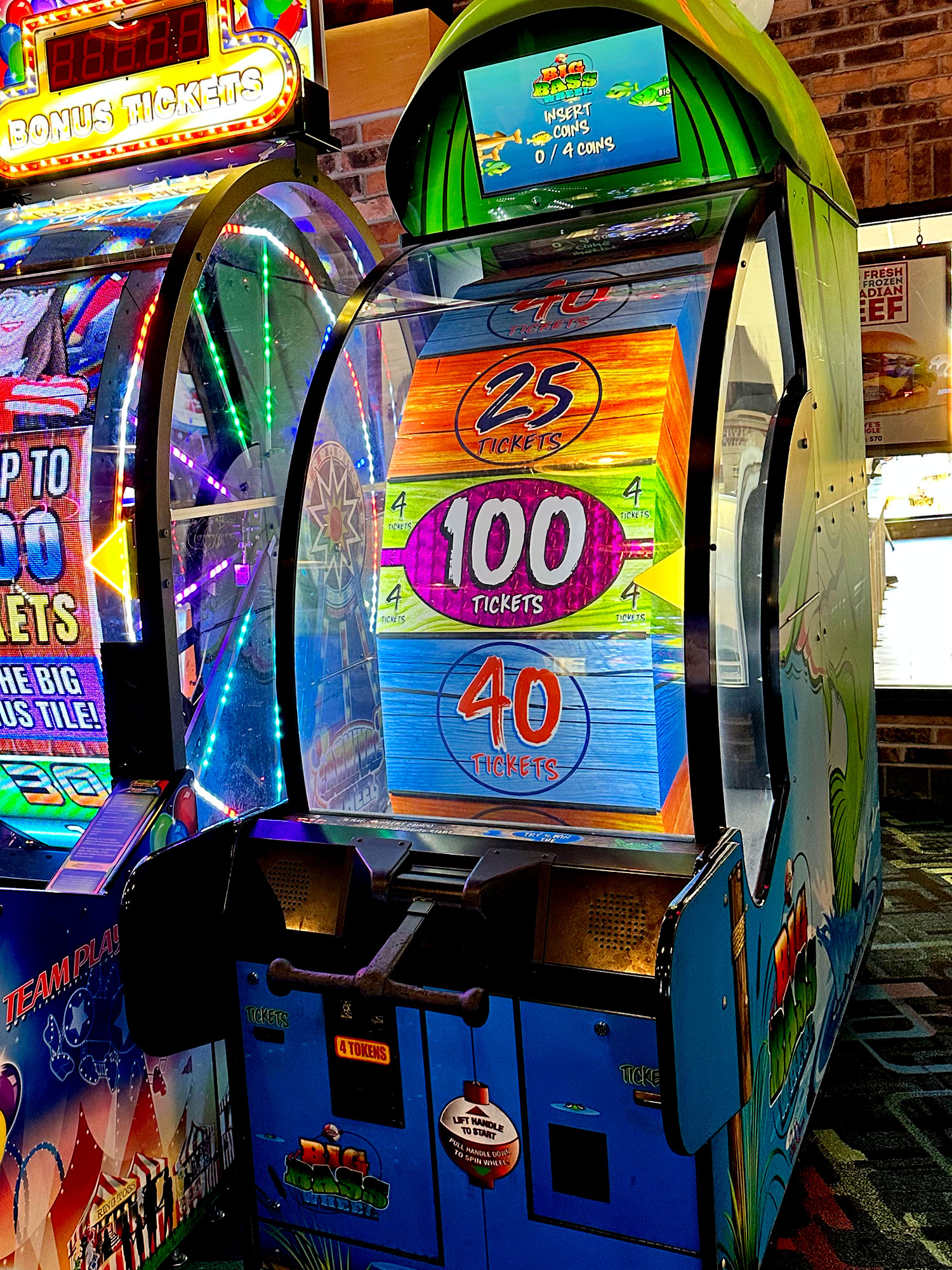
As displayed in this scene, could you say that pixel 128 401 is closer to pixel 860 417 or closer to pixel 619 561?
pixel 619 561

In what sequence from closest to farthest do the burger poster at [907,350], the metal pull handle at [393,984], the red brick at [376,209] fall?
the metal pull handle at [393,984]
the red brick at [376,209]
the burger poster at [907,350]

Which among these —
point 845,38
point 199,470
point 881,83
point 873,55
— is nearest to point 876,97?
point 881,83

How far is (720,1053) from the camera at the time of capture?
1493mm

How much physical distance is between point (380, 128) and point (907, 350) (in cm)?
235

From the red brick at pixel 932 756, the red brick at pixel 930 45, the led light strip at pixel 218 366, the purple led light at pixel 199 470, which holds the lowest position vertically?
the red brick at pixel 932 756

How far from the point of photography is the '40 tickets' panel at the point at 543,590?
68.2 inches

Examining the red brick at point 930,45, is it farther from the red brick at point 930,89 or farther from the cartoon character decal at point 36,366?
the cartoon character decal at point 36,366

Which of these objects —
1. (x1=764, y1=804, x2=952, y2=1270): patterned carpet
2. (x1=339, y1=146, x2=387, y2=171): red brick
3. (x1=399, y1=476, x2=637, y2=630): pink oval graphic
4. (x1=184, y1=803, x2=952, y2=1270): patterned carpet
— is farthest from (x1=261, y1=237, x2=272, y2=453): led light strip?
(x1=764, y1=804, x2=952, y2=1270): patterned carpet

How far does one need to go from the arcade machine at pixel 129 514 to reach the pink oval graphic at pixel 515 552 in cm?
47

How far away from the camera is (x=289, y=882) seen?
1.75 meters

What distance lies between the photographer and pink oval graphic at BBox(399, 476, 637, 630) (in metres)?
1.75

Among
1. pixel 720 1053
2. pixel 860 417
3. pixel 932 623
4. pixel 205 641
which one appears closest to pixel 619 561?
pixel 720 1053

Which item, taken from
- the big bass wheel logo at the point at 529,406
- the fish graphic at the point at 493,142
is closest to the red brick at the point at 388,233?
the fish graphic at the point at 493,142

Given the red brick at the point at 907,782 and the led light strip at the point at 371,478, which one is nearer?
the led light strip at the point at 371,478
